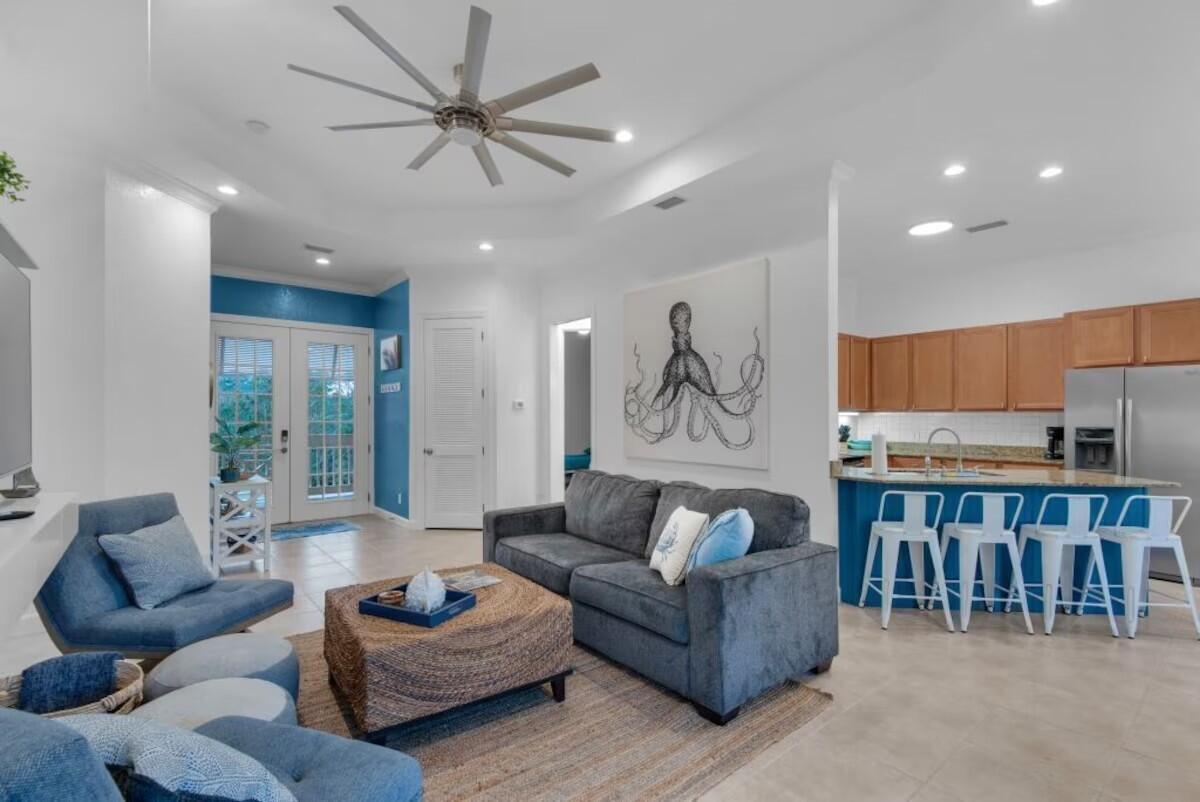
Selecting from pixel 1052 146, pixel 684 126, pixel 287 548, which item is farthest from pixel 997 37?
pixel 287 548

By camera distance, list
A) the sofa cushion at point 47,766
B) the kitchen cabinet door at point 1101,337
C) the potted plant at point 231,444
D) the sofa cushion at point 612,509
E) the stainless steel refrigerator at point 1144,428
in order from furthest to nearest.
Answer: the kitchen cabinet door at point 1101,337
the potted plant at point 231,444
the stainless steel refrigerator at point 1144,428
the sofa cushion at point 612,509
the sofa cushion at point 47,766

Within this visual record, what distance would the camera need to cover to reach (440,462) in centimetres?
629

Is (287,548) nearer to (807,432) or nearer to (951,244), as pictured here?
(807,432)

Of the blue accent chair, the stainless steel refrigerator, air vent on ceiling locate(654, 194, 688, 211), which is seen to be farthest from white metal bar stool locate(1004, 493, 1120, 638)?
the blue accent chair

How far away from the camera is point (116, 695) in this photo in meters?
1.63

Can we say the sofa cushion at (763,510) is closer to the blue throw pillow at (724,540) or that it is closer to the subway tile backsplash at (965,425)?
the blue throw pillow at (724,540)

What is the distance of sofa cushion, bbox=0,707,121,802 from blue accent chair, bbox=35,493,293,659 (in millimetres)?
2093

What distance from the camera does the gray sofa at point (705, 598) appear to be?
92.7 inches

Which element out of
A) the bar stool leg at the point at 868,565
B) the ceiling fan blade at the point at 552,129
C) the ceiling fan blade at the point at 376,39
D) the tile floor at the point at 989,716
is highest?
the ceiling fan blade at the point at 376,39

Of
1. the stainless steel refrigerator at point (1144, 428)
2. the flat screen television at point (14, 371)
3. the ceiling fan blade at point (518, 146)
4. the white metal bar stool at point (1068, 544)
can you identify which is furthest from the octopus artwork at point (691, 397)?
the flat screen television at point (14, 371)

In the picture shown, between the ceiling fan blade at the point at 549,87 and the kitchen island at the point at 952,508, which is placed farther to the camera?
the kitchen island at the point at 952,508

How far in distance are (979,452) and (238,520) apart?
7.08 m

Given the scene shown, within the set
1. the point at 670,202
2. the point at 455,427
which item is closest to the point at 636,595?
the point at 670,202

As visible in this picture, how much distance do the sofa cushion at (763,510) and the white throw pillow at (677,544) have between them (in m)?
0.19
